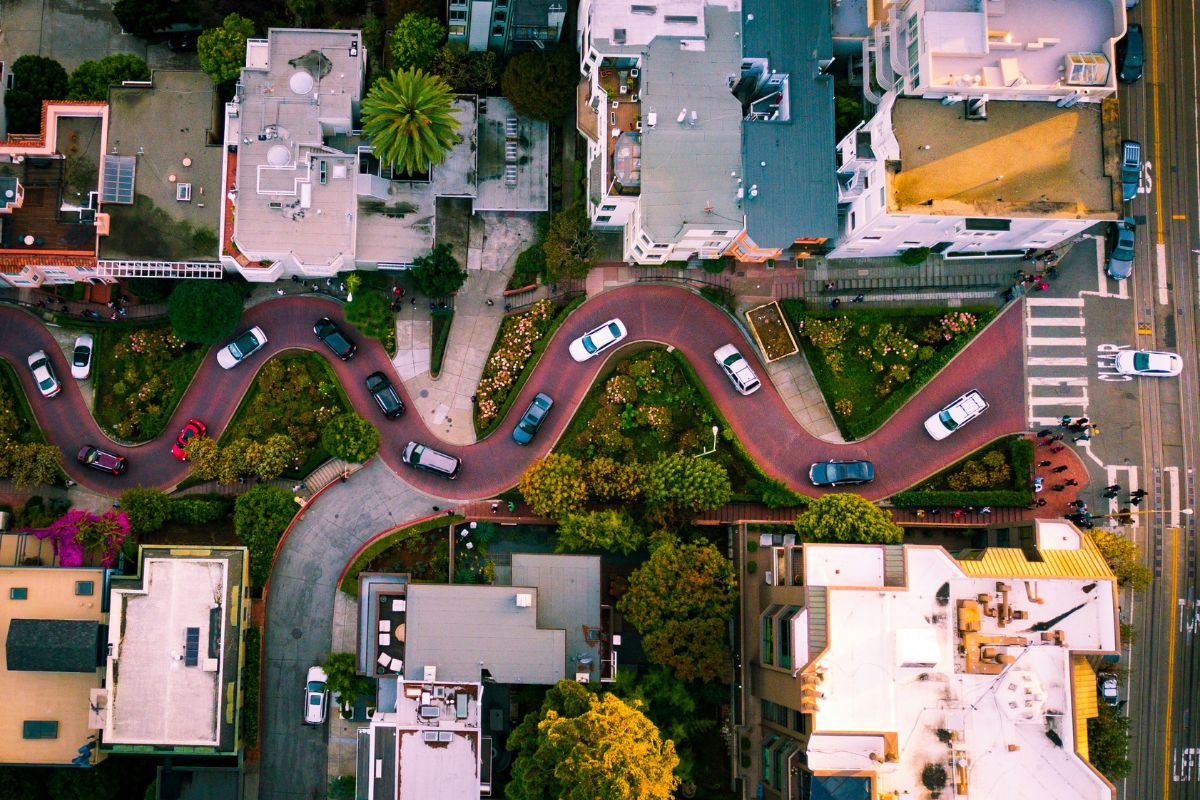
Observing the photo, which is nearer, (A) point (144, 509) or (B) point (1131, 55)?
(A) point (144, 509)

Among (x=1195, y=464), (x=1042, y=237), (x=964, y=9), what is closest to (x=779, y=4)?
(x=964, y=9)

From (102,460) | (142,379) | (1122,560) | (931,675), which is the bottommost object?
(931,675)

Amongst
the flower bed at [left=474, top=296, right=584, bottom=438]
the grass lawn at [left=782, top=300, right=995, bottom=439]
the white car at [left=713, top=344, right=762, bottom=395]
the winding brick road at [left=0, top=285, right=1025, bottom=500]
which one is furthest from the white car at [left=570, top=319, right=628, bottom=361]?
the grass lawn at [left=782, top=300, right=995, bottom=439]

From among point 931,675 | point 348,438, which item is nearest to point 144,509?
point 348,438

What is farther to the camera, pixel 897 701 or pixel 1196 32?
pixel 1196 32

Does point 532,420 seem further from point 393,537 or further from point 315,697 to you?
point 315,697

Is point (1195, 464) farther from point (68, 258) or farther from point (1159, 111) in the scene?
point (68, 258)

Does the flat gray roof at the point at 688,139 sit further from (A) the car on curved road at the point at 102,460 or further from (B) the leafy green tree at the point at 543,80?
(A) the car on curved road at the point at 102,460
